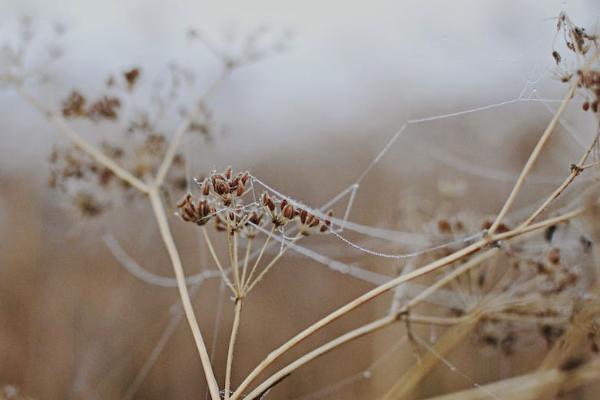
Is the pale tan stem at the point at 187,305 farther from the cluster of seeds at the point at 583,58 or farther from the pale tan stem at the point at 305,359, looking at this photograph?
the cluster of seeds at the point at 583,58

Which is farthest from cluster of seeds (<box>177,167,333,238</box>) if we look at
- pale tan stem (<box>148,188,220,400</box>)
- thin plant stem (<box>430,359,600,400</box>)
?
thin plant stem (<box>430,359,600,400</box>)

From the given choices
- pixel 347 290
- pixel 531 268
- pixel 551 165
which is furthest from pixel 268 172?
pixel 531 268

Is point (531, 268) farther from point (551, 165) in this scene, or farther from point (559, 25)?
point (551, 165)

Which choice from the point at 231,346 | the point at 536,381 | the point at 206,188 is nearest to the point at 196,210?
the point at 206,188

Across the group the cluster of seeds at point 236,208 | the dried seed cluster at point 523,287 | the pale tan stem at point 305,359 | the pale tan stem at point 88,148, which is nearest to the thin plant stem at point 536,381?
the dried seed cluster at point 523,287

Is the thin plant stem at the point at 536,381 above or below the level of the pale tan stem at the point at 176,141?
below

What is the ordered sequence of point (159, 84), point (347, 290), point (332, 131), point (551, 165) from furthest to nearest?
point (332, 131), point (347, 290), point (551, 165), point (159, 84)

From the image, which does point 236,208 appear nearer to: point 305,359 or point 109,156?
point 305,359
